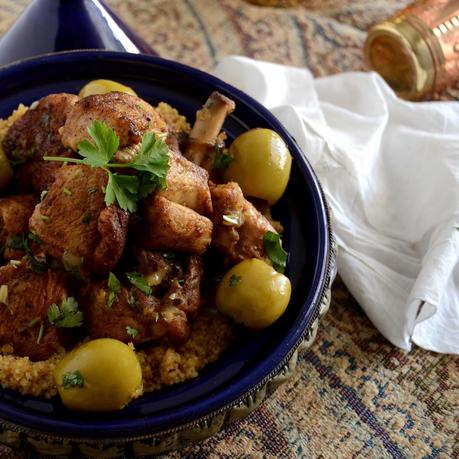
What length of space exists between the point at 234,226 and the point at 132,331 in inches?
13.7

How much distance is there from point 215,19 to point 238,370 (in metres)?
1.93

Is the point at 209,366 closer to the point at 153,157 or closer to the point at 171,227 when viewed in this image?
the point at 171,227

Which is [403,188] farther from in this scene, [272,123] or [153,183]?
[153,183]

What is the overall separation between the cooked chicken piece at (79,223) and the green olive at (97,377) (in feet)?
0.63

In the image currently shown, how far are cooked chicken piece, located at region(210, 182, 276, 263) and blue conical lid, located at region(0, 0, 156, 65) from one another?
3.01 feet

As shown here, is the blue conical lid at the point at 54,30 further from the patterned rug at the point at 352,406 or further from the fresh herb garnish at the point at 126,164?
the patterned rug at the point at 352,406

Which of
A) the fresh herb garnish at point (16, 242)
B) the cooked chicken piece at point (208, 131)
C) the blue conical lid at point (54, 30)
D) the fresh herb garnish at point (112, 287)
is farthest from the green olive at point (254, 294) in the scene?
the blue conical lid at point (54, 30)

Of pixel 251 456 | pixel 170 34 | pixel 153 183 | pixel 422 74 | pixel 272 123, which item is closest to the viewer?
pixel 153 183

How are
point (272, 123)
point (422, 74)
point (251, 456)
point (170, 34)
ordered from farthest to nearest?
point (170, 34)
point (422, 74)
point (272, 123)
point (251, 456)

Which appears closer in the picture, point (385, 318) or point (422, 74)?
point (385, 318)

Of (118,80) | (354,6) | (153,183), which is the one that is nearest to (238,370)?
(153,183)

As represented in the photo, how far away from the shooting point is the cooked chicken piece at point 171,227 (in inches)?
57.1

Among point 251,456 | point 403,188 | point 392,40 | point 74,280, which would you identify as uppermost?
point 74,280

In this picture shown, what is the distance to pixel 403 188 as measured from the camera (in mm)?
2219
